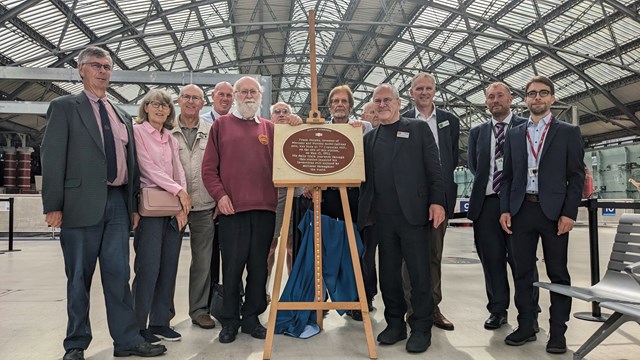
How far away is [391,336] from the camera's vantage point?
2934 mm

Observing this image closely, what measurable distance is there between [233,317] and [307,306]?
0.61 m

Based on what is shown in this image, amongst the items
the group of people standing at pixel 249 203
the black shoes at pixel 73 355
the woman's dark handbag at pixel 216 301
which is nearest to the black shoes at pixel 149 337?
the group of people standing at pixel 249 203

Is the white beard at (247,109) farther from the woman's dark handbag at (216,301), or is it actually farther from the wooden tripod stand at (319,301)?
the woman's dark handbag at (216,301)

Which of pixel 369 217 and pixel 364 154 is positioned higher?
pixel 364 154

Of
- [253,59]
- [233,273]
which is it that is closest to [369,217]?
[233,273]

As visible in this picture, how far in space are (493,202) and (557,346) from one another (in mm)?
1071

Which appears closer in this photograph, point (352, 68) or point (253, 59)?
point (253, 59)

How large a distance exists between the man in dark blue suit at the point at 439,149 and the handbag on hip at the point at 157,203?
1.87 meters

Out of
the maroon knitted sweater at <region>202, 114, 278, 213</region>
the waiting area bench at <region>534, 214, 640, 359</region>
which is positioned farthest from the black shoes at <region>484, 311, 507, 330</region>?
the maroon knitted sweater at <region>202, 114, 278, 213</region>

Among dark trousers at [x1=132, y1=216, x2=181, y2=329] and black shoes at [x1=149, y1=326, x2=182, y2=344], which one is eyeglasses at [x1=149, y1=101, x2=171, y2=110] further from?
black shoes at [x1=149, y1=326, x2=182, y2=344]

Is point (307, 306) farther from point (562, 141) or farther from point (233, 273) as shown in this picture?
point (562, 141)

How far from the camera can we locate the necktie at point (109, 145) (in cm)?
263

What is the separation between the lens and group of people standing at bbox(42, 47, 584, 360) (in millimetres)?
2580

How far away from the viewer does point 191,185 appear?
339 centimetres
